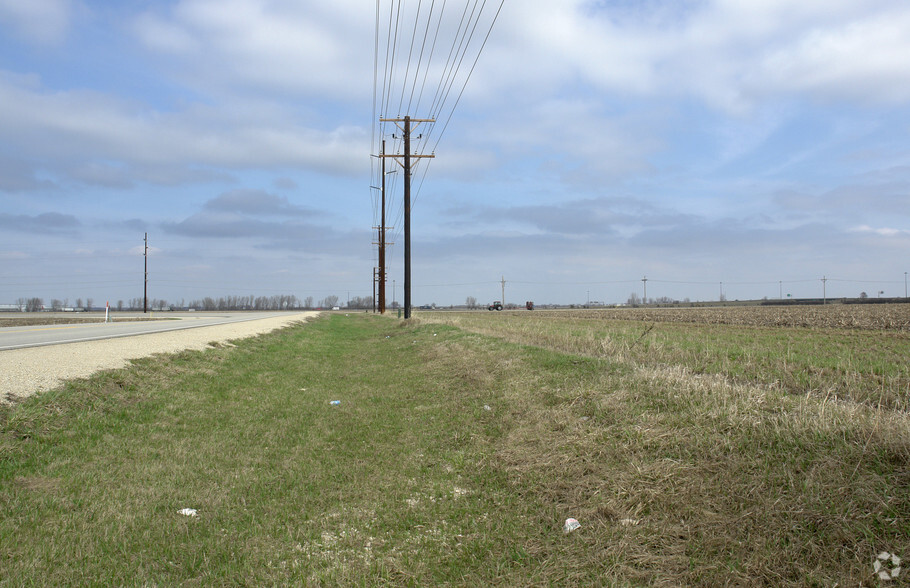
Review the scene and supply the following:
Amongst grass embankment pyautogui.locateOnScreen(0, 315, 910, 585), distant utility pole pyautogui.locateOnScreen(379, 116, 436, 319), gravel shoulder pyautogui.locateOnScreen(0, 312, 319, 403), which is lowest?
grass embankment pyautogui.locateOnScreen(0, 315, 910, 585)

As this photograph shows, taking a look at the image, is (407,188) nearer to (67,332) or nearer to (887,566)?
(67,332)

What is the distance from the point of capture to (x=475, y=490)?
6.02 metres

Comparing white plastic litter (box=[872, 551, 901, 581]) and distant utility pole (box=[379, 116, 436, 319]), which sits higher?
distant utility pole (box=[379, 116, 436, 319])

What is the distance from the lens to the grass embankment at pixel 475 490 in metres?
4.04

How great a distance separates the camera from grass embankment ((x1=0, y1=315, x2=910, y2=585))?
4039mm

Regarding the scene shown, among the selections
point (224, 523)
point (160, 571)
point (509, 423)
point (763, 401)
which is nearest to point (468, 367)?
point (509, 423)

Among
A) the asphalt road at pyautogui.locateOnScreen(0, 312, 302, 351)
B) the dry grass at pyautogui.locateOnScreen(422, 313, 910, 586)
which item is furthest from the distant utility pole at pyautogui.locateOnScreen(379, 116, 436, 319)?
the dry grass at pyautogui.locateOnScreen(422, 313, 910, 586)

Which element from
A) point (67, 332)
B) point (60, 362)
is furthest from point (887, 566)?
point (67, 332)

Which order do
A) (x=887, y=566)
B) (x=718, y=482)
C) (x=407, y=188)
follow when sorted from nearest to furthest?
(x=887, y=566) → (x=718, y=482) → (x=407, y=188)

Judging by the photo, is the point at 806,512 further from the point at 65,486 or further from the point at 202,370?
the point at 202,370

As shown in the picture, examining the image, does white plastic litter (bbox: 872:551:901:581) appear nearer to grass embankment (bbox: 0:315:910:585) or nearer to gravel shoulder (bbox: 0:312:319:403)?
grass embankment (bbox: 0:315:910:585)

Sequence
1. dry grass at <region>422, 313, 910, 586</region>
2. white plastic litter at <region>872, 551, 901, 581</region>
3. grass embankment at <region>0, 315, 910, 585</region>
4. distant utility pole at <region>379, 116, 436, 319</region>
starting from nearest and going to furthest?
white plastic litter at <region>872, 551, 901, 581</region>, dry grass at <region>422, 313, 910, 586</region>, grass embankment at <region>0, 315, 910, 585</region>, distant utility pole at <region>379, 116, 436, 319</region>

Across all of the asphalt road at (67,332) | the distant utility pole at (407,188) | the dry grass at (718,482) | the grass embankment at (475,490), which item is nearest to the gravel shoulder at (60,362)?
the grass embankment at (475,490)

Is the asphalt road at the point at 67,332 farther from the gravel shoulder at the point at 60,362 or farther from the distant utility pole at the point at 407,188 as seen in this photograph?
the distant utility pole at the point at 407,188
